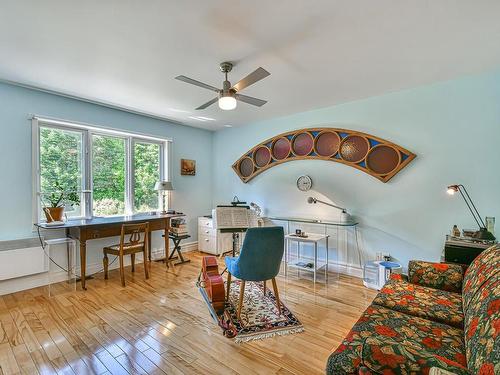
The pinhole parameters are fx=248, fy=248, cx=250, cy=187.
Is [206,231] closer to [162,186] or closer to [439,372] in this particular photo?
[162,186]

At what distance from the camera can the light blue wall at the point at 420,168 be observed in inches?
112

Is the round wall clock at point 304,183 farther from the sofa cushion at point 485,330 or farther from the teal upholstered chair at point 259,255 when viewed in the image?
the sofa cushion at point 485,330

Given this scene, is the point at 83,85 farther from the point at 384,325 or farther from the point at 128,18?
the point at 384,325

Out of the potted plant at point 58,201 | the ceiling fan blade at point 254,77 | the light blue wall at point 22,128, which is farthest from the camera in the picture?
the potted plant at point 58,201

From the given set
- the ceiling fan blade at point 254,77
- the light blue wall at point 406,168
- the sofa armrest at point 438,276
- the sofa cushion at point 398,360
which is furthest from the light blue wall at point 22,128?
the sofa armrest at point 438,276

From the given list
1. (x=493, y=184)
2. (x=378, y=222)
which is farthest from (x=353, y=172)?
(x=493, y=184)

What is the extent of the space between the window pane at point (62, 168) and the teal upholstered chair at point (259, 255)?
2698 millimetres

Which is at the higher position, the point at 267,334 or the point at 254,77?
the point at 254,77

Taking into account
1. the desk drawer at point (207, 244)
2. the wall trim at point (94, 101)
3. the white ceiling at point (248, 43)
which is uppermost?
the wall trim at point (94, 101)

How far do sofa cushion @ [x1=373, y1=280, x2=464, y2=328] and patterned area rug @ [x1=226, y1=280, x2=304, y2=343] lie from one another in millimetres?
881

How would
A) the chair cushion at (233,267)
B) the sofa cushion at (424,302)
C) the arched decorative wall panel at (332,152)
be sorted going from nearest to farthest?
the sofa cushion at (424,302)
the chair cushion at (233,267)
the arched decorative wall panel at (332,152)

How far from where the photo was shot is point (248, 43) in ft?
7.25

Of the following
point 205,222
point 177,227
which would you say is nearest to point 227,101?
point 177,227

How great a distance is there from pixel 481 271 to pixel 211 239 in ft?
13.2
